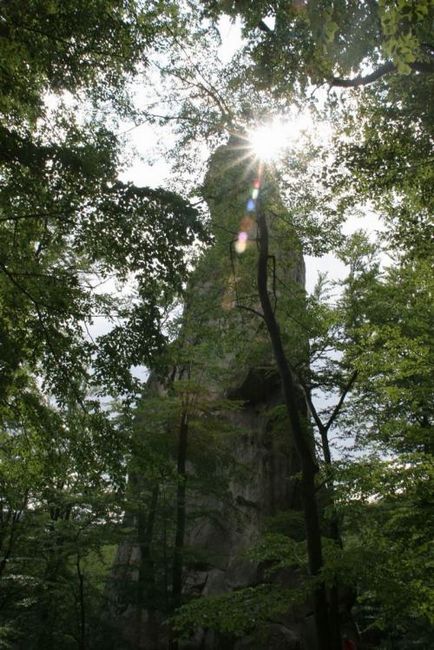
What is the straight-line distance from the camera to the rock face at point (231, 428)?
28.4ft

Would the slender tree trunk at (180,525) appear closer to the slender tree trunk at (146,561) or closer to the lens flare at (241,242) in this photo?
the slender tree trunk at (146,561)

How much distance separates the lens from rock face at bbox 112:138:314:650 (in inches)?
341

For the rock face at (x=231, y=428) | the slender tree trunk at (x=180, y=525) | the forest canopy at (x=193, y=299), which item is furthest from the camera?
the slender tree trunk at (x=180, y=525)

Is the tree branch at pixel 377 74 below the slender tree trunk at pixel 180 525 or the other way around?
the other way around

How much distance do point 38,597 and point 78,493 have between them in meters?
2.26

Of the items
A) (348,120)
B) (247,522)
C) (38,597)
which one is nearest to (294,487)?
(247,522)

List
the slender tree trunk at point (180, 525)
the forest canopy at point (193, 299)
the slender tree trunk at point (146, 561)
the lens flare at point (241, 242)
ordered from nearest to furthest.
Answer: the forest canopy at point (193, 299) → the lens flare at point (241, 242) → the slender tree trunk at point (180, 525) → the slender tree trunk at point (146, 561)

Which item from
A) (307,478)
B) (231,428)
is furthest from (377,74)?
(231,428)

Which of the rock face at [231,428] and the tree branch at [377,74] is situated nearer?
the tree branch at [377,74]

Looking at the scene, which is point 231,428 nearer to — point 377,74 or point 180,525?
point 180,525

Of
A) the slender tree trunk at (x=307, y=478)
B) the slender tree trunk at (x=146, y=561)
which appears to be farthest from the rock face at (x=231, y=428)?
the slender tree trunk at (x=307, y=478)

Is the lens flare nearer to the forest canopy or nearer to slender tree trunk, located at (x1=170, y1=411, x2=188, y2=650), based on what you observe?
the forest canopy

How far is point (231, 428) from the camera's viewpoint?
477 inches

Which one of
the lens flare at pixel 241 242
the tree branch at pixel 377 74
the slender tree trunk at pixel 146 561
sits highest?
the tree branch at pixel 377 74
